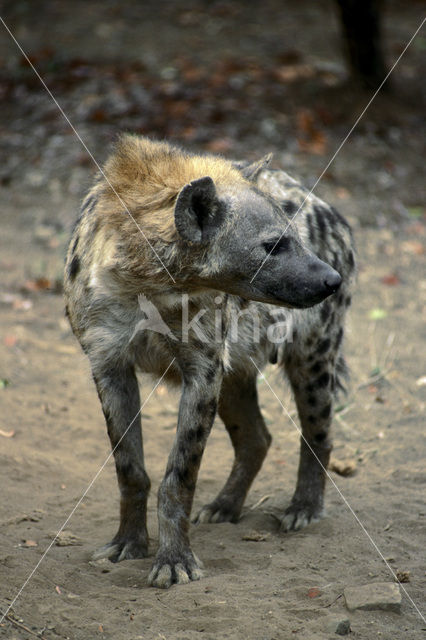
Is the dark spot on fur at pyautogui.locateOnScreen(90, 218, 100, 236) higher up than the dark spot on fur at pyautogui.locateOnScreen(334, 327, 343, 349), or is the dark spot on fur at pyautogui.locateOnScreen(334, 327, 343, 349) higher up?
the dark spot on fur at pyautogui.locateOnScreen(90, 218, 100, 236)

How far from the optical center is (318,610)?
3.16 m

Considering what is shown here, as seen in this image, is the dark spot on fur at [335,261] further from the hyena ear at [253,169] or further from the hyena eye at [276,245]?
the hyena eye at [276,245]

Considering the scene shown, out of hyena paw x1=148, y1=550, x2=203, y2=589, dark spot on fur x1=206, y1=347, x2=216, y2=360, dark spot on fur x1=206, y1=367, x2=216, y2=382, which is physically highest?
dark spot on fur x1=206, y1=347, x2=216, y2=360

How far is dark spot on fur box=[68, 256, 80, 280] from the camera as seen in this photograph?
12.0 ft

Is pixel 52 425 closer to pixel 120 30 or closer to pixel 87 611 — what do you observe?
pixel 87 611

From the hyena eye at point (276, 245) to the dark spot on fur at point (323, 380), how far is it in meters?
1.10

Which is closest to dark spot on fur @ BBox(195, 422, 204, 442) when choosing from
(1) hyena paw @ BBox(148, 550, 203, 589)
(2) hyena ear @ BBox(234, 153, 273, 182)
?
(1) hyena paw @ BBox(148, 550, 203, 589)

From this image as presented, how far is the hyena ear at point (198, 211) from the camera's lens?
315cm

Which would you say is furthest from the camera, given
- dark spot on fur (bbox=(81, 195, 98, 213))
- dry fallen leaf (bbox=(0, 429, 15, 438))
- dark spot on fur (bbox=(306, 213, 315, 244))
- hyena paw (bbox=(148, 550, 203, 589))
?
dry fallen leaf (bbox=(0, 429, 15, 438))

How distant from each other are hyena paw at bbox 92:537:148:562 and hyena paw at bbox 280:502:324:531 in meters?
0.81

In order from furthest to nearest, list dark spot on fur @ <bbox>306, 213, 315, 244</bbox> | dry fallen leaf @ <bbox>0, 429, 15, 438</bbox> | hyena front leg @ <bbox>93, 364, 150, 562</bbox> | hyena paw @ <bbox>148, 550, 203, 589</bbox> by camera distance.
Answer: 1. dry fallen leaf @ <bbox>0, 429, 15, 438</bbox>
2. dark spot on fur @ <bbox>306, 213, 315, 244</bbox>
3. hyena front leg @ <bbox>93, 364, 150, 562</bbox>
4. hyena paw @ <bbox>148, 550, 203, 589</bbox>

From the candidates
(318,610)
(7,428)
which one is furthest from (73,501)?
(318,610)

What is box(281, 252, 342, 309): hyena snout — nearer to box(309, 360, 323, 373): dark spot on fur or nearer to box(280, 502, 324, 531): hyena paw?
box(309, 360, 323, 373): dark spot on fur

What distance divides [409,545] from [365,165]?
19.7 feet
